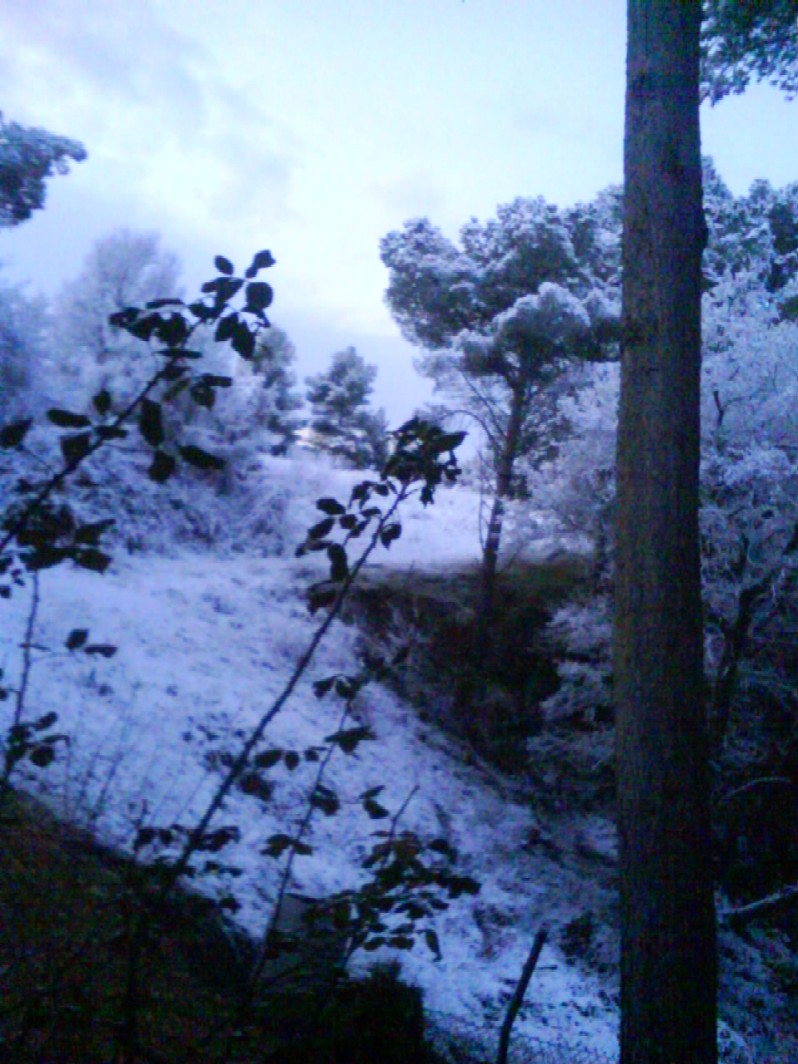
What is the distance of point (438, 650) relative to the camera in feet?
51.1

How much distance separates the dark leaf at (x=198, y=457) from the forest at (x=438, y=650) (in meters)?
0.02

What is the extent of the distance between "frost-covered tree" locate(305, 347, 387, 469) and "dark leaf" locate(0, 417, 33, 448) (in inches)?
904

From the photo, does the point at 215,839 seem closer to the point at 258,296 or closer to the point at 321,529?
the point at 321,529

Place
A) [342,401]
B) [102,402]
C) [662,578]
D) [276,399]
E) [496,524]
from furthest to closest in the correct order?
[342,401]
[276,399]
[496,524]
[662,578]
[102,402]

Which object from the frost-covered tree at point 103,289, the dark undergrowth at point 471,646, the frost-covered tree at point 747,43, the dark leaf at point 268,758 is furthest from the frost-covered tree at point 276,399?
the dark leaf at point 268,758

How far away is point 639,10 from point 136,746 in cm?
761

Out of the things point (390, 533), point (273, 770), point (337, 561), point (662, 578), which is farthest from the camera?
point (273, 770)

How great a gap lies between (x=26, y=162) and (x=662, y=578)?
34.2 feet

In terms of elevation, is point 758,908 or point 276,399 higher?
point 276,399

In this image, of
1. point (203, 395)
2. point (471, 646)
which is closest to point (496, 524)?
point (471, 646)

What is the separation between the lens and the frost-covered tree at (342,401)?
2569cm

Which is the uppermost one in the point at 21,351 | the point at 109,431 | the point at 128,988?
the point at 21,351

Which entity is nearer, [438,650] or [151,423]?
[151,423]

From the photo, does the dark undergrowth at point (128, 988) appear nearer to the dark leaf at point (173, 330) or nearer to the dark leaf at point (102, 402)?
the dark leaf at point (102, 402)
